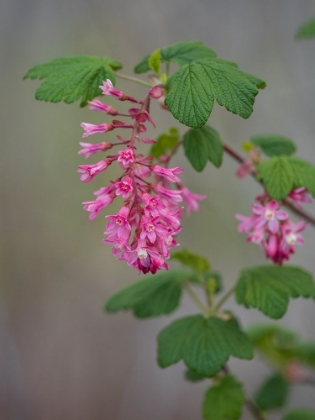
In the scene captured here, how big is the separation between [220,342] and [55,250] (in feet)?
6.01

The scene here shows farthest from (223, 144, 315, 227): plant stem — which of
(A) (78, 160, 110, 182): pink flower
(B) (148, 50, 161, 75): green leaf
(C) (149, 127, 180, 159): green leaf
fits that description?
(A) (78, 160, 110, 182): pink flower

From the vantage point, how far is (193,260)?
1321 mm

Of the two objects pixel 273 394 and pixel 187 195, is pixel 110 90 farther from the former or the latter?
pixel 273 394

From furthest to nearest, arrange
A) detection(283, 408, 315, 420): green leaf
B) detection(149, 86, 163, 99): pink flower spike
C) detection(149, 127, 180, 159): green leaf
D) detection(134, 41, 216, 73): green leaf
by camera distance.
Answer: detection(283, 408, 315, 420): green leaf < detection(149, 127, 180, 159): green leaf < detection(134, 41, 216, 73): green leaf < detection(149, 86, 163, 99): pink flower spike

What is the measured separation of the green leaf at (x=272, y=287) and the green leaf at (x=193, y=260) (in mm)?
126

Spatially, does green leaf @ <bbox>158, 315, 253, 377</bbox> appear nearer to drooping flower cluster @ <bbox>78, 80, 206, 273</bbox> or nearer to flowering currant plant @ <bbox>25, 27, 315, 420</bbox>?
flowering currant plant @ <bbox>25, 27, 315, 420</bbox>

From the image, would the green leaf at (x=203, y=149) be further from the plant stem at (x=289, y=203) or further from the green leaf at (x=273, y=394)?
the green leaf at (x=273, y=394)

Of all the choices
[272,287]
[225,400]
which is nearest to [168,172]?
[272,287]

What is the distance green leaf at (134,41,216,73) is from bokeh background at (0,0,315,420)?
60.3 inches

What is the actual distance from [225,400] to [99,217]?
162 centimetres

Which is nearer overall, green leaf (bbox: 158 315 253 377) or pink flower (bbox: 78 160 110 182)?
pink flower (bbox: 78 160 110 182)

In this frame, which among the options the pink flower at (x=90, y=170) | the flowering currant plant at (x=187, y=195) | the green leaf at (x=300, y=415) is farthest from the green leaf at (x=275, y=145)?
the green leaf at (x=300, y=415)

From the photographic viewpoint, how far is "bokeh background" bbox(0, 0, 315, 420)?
2.65 m

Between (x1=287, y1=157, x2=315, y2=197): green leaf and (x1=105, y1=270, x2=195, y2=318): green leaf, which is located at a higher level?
(x1=287, y1=157, x2=315, y2=197): green leaf
